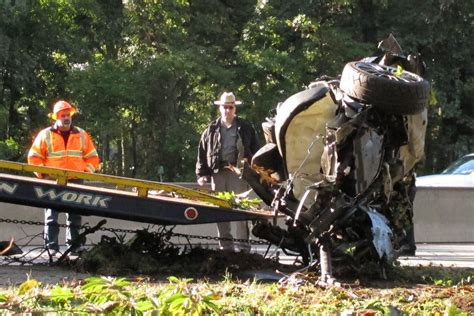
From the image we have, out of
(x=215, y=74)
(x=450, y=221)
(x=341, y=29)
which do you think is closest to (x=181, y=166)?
(x=215, y=74)

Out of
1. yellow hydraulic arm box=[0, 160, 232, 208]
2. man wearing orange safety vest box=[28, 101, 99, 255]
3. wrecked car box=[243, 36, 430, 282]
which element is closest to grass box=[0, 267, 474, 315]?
wrecked car box=[243, 36, 430, 282]

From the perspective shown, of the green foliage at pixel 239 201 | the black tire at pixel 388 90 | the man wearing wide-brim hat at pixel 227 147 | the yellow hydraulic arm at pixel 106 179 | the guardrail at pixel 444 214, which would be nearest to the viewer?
the black tire at pixel 388 90

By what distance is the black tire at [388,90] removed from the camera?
9211 millimetres

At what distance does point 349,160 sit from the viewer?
9.34 meters

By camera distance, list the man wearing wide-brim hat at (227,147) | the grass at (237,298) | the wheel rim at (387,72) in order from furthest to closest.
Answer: the man wearing wide-brim hat at (227,147) < the wheel rim at (387,72) < the grass at (237,298)

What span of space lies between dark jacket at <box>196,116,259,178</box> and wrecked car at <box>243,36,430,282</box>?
94.9 inches

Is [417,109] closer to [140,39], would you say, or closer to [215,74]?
[215,74]

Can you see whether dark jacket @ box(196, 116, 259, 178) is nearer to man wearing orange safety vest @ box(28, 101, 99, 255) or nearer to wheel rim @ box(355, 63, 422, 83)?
man wearing orange safety vest @ box(28, 101, 99, 255)

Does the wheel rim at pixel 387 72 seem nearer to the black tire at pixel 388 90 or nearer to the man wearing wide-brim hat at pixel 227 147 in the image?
the black tire at pixel 388 90

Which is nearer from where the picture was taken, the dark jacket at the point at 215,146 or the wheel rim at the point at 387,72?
the wheel rim at the point at 387,72

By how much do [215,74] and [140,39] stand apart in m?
2.93

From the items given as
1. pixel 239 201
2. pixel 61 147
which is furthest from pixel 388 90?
pixel 61 147

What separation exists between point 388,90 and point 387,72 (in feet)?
1.41

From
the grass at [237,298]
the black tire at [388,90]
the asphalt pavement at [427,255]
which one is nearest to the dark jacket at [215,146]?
the asphalt pavement at [427,255]
